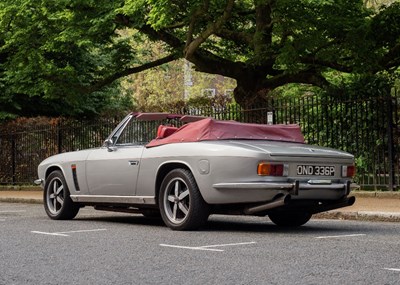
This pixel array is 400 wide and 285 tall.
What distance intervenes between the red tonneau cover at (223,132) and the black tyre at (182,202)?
57 centimetres

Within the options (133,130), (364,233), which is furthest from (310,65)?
(364,233)

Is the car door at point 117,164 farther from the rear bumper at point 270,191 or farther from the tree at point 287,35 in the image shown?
the tree at point 287,35

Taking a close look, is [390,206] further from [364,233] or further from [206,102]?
[206,102]

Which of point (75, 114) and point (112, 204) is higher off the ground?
point (75, 114)

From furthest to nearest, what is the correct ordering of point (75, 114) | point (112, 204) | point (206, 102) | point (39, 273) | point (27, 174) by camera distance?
1. point (75, 114)
2. point (27, 174)
3. point (206, 102)
4. point (112, 204)
5. point (39, 273)

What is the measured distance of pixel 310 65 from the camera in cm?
2283

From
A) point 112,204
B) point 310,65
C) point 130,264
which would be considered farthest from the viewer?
point 310,65

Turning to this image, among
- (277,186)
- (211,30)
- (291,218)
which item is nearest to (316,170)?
(277,186)

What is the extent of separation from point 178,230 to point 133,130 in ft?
8.12

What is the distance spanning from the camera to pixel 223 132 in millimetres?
9492

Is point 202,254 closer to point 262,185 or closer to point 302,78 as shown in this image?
point 262,185

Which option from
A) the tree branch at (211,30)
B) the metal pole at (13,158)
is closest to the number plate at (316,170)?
the tree branch at (211,30)

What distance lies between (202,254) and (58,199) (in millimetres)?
5052

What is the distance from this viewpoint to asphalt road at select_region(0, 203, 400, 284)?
5730mm
